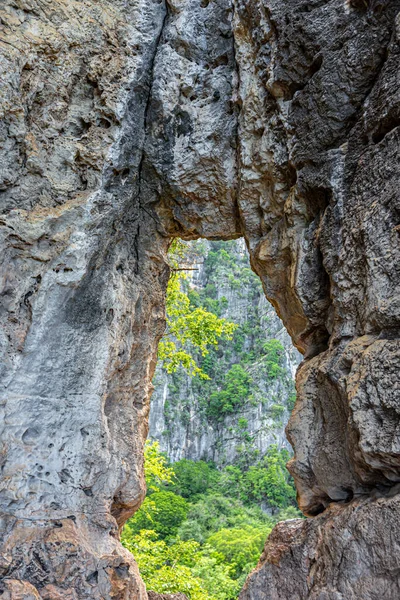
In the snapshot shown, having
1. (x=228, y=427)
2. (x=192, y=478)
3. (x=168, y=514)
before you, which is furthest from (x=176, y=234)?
(x=228, y=427)

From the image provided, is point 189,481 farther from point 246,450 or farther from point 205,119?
point 205,119

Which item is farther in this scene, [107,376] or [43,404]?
[107,376]

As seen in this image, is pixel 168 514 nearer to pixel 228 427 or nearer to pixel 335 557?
pixel 228 427

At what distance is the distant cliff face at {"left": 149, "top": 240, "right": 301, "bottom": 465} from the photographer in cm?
3647

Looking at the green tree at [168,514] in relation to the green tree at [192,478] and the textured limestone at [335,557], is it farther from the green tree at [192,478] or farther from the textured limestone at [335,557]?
the textured limestone at [335,557]

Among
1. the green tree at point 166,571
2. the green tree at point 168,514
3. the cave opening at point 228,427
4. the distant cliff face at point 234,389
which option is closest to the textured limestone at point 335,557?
the green tree at point 166,571

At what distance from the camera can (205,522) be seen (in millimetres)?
25203

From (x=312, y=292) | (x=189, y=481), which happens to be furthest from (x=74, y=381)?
(x=189, y=481)

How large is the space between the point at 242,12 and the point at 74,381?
16.3 ft

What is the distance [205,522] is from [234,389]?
53.2ft

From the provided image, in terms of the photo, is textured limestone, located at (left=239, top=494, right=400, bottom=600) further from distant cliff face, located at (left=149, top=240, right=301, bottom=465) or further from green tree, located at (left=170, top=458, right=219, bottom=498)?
green tree, located at (left=170, top=458, right=219, bottom=498)

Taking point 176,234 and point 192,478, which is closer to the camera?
point 176,234

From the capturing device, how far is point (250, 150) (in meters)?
5.73

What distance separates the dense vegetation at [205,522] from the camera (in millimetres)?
8877
